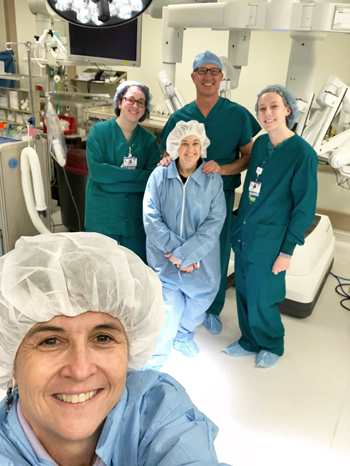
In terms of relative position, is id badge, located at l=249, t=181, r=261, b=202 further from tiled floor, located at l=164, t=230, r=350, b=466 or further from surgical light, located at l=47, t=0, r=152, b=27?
surgical light, located at l=47, t=0, r=152, b=27

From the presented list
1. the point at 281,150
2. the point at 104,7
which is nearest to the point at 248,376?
the point at 281,150

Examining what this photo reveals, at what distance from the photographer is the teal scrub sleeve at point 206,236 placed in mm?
2105

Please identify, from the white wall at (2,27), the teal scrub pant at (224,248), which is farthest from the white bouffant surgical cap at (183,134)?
the white wall at (2,27)

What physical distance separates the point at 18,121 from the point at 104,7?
2.13 metres

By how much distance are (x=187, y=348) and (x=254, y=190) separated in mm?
1016

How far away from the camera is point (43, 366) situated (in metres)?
0.76

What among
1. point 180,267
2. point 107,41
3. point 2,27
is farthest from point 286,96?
point 2,27

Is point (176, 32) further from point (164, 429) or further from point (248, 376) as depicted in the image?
point (164, 429)

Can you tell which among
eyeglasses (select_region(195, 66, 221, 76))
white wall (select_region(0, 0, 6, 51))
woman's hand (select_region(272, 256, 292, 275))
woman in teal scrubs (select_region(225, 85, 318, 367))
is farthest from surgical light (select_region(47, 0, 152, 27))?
white wall (select_region(0, 0, 6, 51))

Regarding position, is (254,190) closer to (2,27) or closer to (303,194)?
(303,194)

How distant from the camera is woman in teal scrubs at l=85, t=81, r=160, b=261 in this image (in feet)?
7.89

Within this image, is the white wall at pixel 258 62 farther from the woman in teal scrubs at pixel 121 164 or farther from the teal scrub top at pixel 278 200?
the teal scrub top at pixel 278 200

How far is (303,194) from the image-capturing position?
193 centimetres

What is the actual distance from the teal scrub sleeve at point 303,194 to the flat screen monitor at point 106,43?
1535 millimetres
